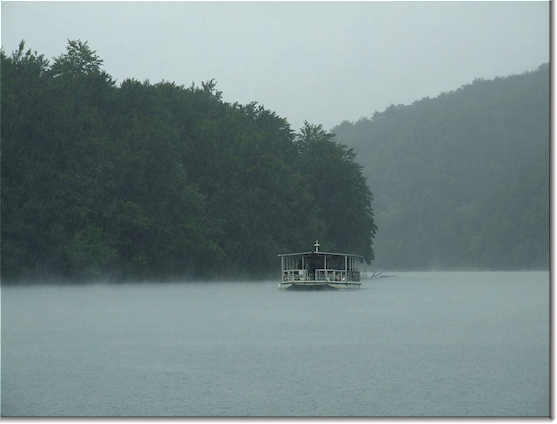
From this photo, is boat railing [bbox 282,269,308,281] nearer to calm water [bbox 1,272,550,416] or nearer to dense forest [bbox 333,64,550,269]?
calm water [bbox 1,272,550,416]

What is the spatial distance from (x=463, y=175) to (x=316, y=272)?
230 feet

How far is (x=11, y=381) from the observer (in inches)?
797

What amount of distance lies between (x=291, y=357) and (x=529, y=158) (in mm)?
91084

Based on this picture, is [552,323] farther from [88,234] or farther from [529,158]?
[529,158]

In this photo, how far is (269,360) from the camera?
24.8 m

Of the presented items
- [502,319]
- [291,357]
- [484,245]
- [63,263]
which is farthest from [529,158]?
[291,357]

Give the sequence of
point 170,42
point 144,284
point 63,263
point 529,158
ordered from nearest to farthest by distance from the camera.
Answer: point 170,42
point 63,263
point 144,284
point 529,158

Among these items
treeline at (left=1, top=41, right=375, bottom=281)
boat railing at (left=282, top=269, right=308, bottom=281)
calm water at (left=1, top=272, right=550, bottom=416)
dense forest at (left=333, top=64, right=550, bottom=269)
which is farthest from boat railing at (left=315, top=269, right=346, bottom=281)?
dense forest at (left=333, top=64, right=550, bottom=269)

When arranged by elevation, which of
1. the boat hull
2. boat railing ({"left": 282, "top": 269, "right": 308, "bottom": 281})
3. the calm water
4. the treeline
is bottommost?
the calm water

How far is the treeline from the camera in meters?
65.2

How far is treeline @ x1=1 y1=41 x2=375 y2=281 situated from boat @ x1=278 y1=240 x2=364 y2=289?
384 inches

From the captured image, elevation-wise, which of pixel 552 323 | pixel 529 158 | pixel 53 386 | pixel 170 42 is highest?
pixel 529 158

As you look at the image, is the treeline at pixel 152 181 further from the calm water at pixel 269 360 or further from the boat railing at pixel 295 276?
the calm water at pixel 269 360

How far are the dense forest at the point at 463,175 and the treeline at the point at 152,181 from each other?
2155 cm
